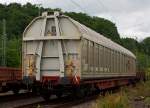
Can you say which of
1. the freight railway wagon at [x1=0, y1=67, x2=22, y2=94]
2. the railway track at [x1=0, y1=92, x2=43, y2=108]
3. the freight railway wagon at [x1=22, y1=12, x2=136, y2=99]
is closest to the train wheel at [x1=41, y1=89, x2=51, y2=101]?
the freight railway wagon at [x1=22, y1=12, x2=136, y2=99]

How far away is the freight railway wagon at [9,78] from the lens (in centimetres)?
2078

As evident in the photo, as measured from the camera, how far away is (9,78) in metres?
21.7

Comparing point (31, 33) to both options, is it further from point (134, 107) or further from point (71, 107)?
point (134, 107)

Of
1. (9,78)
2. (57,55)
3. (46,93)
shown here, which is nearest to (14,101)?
(9,78)

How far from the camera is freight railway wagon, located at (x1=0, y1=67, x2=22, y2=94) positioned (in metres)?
20.8

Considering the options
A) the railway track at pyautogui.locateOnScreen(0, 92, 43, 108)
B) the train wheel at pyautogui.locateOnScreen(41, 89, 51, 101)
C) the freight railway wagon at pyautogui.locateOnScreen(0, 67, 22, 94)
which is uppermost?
the freight railway wagon at pyautogui.locateOnScreen(0, 67, 22, 94)

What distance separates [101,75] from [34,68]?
4198 mm

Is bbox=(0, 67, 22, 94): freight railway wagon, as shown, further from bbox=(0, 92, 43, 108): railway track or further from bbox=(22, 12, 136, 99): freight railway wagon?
bbox=(22, 12, 136, 99): freight railway wagon

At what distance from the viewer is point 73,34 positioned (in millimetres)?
17766

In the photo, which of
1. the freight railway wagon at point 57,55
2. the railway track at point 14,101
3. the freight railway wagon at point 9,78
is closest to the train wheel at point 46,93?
the freight railway wagon at point 57,55

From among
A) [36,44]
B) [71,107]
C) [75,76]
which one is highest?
[36,44]

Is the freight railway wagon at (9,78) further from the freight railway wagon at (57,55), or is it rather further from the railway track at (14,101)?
the freight railway wagon at (57,55)

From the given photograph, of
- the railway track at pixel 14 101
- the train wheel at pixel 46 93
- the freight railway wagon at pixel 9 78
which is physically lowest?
the railway track at pixel 14 101

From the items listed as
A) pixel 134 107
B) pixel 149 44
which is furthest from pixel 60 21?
pixel 149 44
